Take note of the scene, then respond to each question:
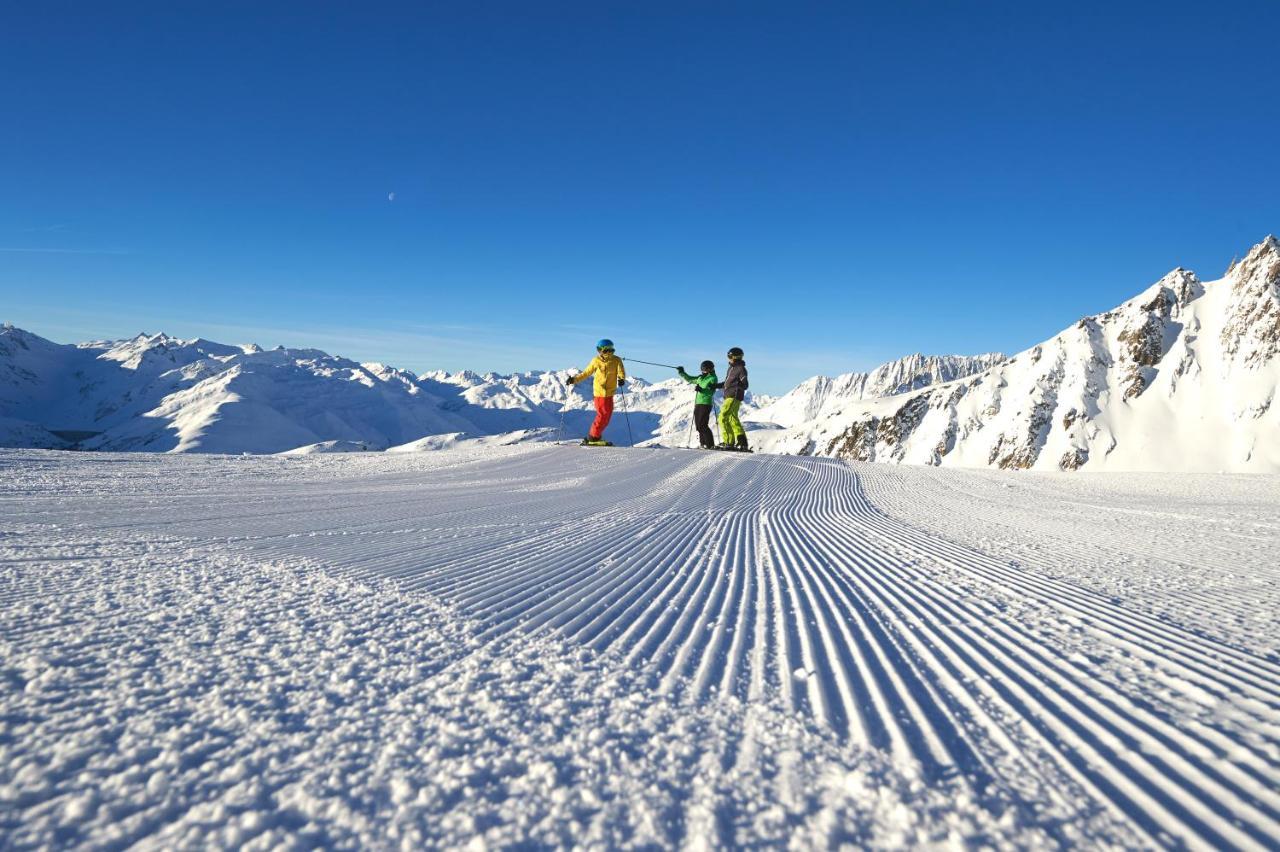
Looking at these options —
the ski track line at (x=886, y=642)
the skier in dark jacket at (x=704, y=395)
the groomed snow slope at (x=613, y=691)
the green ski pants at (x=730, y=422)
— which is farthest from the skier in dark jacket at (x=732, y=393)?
the groomed snow slope at (x=613, y=691)

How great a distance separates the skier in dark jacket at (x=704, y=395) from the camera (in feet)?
55.3

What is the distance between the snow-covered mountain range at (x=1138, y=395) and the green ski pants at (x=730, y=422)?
390ft

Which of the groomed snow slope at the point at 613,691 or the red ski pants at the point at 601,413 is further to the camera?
the red ski pants at the point at 601,413

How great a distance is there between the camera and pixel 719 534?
5379 mm

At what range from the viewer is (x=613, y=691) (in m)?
2.03

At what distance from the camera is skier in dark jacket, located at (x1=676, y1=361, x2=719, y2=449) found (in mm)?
16842

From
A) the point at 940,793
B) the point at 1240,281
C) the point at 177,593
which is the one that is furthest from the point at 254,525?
the point at 1240,281

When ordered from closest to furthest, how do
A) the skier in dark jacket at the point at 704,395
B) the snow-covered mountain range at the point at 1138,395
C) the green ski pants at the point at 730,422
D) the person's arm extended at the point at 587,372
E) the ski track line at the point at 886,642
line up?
the ski track line at the point at 886,642, the person's arm extended at the point at 587,372, the green ski pants at the point at 730,422, the skier in dark jacket at the point at 704,395, the snow-covered mountain range at the point at 1138,395

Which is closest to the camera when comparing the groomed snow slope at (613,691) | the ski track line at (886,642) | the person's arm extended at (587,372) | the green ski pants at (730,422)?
the groomed snow slope at (613,691)

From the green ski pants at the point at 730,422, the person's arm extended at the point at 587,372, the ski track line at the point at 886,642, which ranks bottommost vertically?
the ski track line at the point at 886,642

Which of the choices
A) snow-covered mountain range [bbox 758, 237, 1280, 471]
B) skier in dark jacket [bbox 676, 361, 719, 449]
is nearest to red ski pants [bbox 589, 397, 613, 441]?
skier in dark jacket [bbox 676, 361, 719, 449]

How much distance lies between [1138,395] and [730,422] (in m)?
141

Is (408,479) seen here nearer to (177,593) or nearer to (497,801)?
(177,593)

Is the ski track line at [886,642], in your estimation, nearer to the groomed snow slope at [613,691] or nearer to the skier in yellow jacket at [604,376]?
the groomed snow slope at [613,691]
